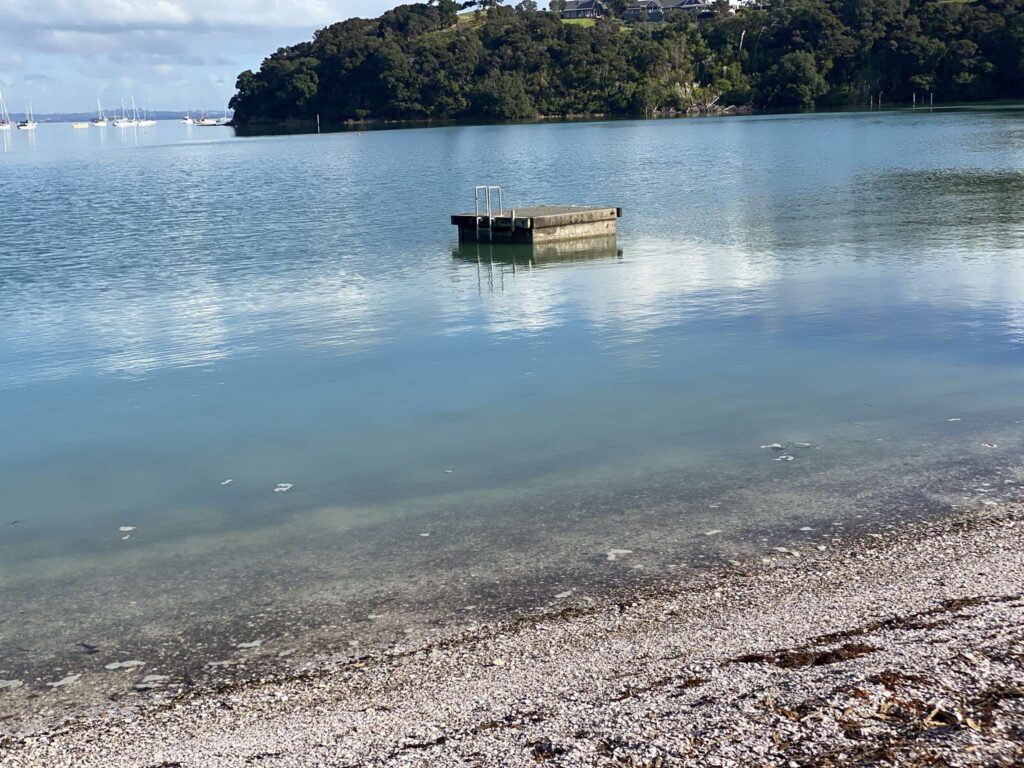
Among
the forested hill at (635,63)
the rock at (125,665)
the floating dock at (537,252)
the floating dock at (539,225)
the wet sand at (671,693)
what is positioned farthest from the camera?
the forested hill at (635,63)

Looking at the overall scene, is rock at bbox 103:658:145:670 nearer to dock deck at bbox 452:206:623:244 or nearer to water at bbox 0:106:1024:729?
water at bbox 0:106:1024:729

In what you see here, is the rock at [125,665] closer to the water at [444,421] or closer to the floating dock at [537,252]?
the water at [444,421]

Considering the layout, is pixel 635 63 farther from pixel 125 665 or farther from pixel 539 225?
pixel 125 665

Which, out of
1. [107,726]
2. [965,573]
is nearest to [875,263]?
[965,573]

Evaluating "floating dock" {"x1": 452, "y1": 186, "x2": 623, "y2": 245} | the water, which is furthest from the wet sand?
"floating dock" {"x1": 452, "y1": 186, "x2": 623, "y2": 245}

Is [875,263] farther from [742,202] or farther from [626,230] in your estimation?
[742,202]

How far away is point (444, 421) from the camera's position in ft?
42.9

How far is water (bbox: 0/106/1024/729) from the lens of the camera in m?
8.41

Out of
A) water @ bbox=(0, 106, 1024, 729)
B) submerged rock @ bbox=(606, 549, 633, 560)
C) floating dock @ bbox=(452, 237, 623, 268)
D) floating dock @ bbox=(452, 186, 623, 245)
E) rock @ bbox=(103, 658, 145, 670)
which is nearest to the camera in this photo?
rock @ bbox=(103, 658, 145, 670)

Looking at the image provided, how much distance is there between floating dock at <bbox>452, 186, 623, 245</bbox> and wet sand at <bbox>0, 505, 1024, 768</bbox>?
70.1 ft

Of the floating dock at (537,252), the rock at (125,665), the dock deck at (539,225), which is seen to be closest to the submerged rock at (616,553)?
the rock at (125,665)

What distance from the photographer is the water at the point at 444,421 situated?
331 inches

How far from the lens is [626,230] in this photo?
3134cm

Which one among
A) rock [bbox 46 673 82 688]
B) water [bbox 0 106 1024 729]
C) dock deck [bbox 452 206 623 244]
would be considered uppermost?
dock deck [bbox 452 206 623 244]
